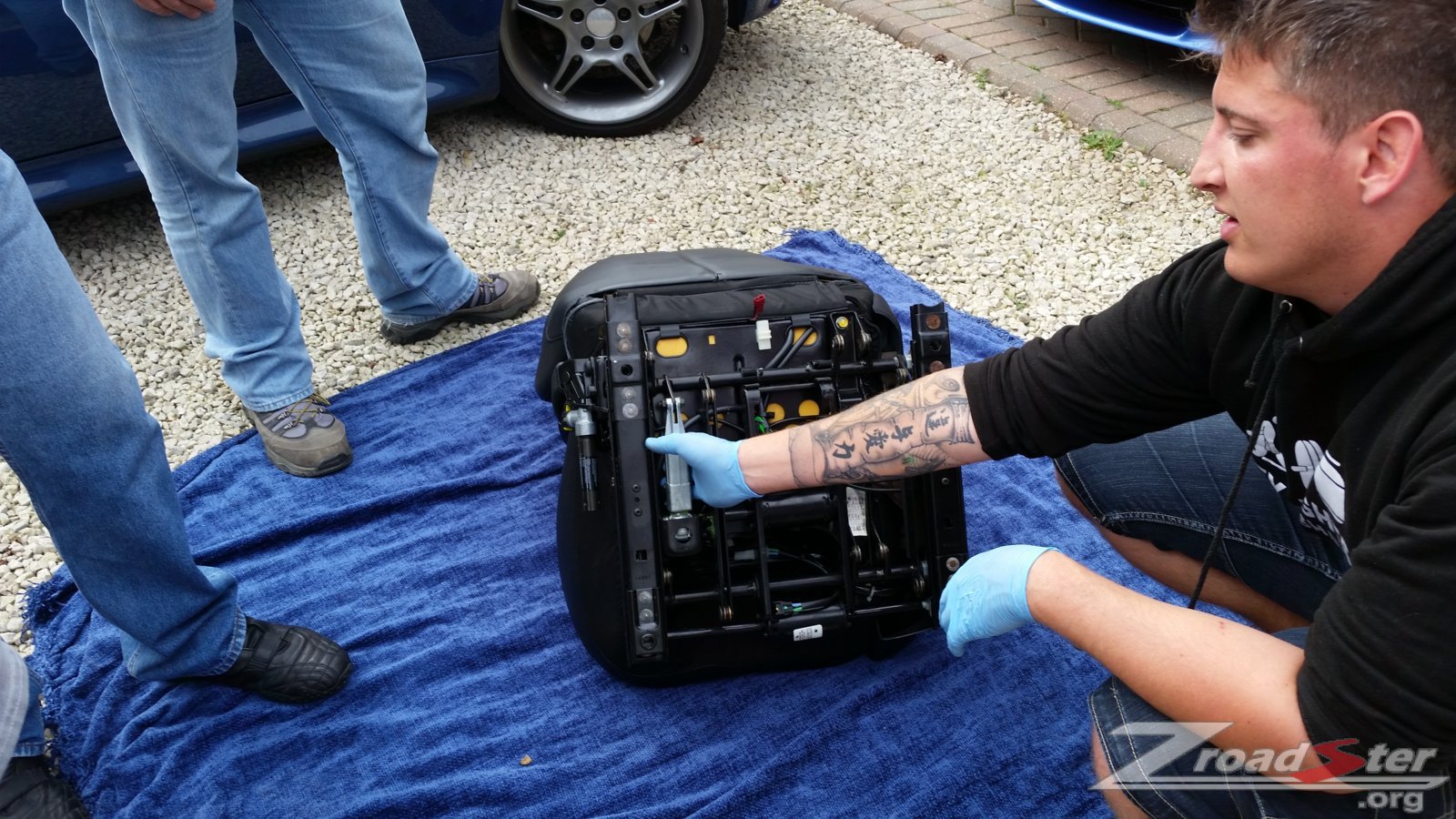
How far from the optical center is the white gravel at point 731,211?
11.4ft

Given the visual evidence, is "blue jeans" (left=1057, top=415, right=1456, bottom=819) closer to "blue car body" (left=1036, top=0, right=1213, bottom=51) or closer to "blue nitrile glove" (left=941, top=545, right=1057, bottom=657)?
"blue nitrile glove" (left=941, top=545, right=1057, bottom=657)

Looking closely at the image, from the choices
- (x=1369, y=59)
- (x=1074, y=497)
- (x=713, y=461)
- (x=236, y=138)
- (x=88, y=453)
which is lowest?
(x=1074, y=497)

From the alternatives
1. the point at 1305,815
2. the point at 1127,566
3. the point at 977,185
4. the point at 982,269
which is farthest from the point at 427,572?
the point at 977,185

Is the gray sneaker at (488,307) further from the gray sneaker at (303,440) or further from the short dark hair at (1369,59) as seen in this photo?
the short dark hair at (1369,59)

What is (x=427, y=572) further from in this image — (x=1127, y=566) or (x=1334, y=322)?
(x=1334, y=322)

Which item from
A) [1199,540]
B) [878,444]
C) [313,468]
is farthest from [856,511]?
[313,468]

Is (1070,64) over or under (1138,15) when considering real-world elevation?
under

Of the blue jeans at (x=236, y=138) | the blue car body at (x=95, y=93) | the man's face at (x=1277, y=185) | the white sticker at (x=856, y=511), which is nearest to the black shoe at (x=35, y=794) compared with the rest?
the blue jeans at (x=236, y=138)

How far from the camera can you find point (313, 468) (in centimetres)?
285

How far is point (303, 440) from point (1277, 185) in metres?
2.40

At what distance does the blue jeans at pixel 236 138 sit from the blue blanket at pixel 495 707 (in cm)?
43

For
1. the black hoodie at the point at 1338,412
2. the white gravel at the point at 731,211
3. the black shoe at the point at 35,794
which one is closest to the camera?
the black hoodie at the point at 1338,412

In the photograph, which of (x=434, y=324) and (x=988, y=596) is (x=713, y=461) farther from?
(x=434, y=324)

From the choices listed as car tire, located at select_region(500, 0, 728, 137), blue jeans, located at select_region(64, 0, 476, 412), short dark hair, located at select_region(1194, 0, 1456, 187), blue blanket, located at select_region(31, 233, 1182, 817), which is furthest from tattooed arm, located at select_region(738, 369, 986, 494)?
car tire, located at select_region(500, 0, 728, 137)
